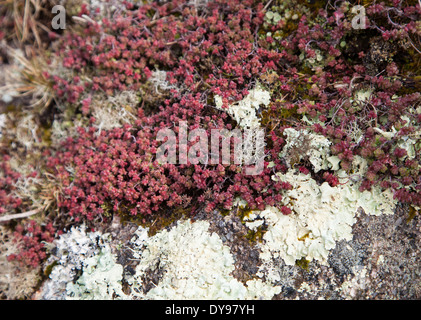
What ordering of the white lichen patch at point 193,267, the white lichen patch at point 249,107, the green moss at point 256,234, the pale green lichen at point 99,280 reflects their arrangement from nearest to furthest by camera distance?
1. the white lichen patch at point 193,267
2. the green moss at point 256,234
3. the pale green lichen at point 99,280
4. the white lichen patch at point 249,107

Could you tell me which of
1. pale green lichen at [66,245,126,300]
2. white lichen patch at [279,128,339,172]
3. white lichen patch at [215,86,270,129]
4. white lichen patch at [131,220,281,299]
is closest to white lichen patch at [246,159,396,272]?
white lichen patch at [279,128,339,172]

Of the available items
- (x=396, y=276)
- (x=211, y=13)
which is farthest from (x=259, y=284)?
(x=211, y=13)

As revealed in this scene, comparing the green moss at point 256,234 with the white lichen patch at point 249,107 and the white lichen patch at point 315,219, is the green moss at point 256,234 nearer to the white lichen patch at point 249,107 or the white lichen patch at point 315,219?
the white lichen patch at point 315,219

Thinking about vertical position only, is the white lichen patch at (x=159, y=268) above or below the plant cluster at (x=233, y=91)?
below

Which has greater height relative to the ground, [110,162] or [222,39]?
[222,39]

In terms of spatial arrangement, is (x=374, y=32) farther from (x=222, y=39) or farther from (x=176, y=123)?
(x=176, y=123)

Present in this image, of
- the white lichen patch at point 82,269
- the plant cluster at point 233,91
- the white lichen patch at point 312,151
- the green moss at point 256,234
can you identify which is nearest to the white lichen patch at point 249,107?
the plant cluster at point 233,91

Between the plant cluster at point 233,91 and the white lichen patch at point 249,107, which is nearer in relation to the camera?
the plant cluster at point 233,91
